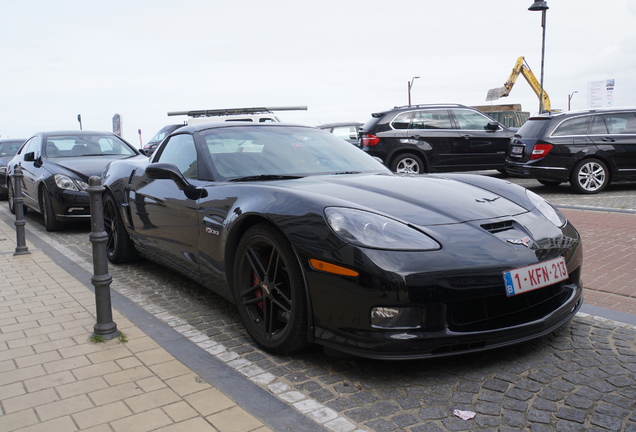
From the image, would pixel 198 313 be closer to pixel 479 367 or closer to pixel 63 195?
pixel 479 367

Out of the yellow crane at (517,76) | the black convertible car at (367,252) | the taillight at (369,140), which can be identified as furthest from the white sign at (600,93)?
the black convertible car at (367,252)

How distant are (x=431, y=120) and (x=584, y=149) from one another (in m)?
3.26

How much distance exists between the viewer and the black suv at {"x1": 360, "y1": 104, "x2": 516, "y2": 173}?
1250cm

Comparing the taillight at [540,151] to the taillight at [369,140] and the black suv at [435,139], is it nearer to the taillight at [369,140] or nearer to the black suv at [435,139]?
the black suv at [435,139]

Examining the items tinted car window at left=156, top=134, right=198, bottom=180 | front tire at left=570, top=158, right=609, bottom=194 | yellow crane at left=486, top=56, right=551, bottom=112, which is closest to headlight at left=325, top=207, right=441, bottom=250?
tinted car window at left=156, top=134, right=198, bottom=180

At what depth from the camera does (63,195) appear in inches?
319

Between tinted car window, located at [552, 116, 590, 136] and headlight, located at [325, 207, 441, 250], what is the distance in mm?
8893

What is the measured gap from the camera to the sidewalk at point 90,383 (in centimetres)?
258

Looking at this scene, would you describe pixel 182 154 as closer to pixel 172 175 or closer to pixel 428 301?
pixel 172 175

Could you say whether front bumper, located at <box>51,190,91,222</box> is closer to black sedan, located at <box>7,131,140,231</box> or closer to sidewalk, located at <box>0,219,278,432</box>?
black sedan, located at <box>7,131,140,231</box>

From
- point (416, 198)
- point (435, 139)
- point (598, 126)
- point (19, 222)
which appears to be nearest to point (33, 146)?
point (19, 222)

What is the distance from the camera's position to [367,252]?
2.76 meters

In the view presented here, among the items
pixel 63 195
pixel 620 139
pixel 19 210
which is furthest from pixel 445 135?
pixel 19 210

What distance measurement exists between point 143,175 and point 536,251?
3.37 m
